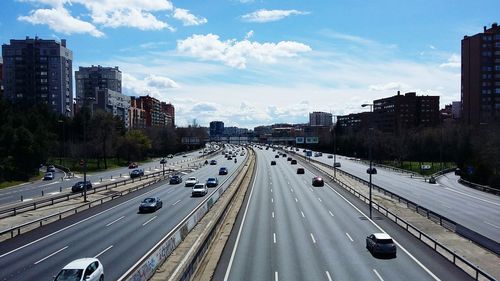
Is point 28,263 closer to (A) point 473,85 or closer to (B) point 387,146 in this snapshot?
(B) point 387,146

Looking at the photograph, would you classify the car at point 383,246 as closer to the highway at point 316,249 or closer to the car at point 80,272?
the highway at point 316,249

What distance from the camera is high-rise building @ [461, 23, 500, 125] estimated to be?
13450cm

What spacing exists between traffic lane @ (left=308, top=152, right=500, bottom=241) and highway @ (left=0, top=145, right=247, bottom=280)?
2258 cm

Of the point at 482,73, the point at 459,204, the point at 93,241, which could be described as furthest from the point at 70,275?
the point at 482,73

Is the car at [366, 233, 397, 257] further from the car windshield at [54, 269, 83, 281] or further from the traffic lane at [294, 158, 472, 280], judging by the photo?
the car windshield at [54, 269, 83, 281]

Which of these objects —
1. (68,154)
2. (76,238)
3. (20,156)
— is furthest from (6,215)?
(68,154)

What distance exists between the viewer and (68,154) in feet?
390

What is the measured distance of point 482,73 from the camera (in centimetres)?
13562

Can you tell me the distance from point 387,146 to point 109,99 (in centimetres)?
11036

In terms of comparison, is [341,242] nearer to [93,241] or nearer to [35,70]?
[93,241]

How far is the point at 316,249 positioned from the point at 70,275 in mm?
14017

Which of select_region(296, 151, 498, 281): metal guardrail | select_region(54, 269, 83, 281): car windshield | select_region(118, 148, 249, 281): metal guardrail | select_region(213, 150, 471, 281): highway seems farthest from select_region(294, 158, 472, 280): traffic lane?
select_region(54, 269, 83, 281): car windshield

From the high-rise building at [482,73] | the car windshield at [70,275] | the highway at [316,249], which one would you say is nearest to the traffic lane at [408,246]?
the highway at [316,249]

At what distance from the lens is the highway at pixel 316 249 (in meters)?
22.3
